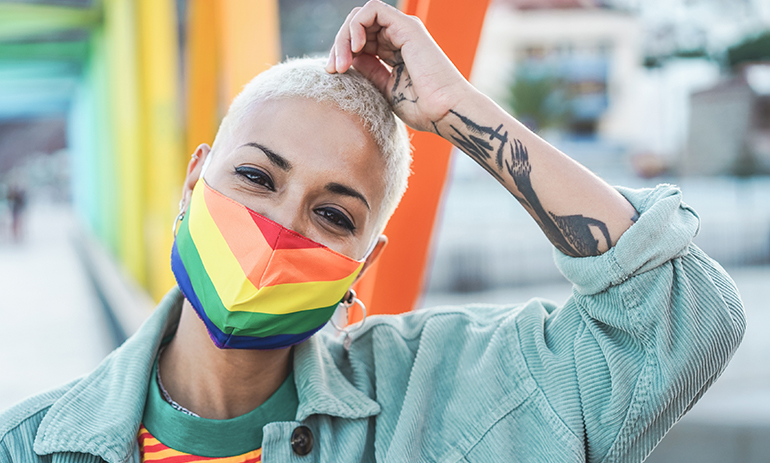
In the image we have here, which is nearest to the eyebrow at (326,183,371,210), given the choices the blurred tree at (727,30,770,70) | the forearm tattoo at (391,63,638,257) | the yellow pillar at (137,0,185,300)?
the forearm tattoo at (391,63,638,257)

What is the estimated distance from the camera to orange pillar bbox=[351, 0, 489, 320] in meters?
1.56

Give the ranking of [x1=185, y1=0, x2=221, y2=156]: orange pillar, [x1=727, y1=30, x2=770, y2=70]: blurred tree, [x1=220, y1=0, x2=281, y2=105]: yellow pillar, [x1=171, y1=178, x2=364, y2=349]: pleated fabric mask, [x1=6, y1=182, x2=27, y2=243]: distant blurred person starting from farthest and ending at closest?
[x1=727, y1=30, x2=770, y2=70]: blurred tree
[x1=6, y1=182, x2=27, y2=243]: distant blurred person
[x1=185, y1=0, x2=221, y2=156]: orange pillar
[x1=220, y1=0, x2=281, y2=105]: yellow pillar
[x1=171, y1=178, x2=364, y2=349]: pleated fabric mask

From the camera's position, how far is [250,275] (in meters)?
1.26

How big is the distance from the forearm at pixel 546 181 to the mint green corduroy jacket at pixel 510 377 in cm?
4

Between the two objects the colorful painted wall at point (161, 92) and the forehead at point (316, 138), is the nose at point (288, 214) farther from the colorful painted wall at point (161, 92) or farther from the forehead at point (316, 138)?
the colorful painted wall at point (161, 92)

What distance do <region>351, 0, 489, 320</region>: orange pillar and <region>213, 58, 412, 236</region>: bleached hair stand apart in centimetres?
22

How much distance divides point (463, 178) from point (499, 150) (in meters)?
21.1

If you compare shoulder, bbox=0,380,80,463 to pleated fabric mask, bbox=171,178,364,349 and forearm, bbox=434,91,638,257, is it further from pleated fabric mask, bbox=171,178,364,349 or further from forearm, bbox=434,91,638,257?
forearm, bbox=434,91,638,257

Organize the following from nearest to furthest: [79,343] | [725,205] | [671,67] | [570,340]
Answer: [570,340] → [79,343] → [725,205] → [671,67]

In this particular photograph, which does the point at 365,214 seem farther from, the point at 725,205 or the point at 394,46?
the point at 725,205

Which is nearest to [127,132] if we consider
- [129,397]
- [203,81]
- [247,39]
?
[203,81]

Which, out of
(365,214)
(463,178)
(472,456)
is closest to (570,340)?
(472,456)

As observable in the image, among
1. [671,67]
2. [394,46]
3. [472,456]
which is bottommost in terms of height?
[671,67]

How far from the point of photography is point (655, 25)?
893 inches
